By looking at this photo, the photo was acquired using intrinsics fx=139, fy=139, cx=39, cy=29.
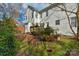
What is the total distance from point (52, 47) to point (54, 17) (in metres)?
0.24

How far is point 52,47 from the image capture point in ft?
3.67

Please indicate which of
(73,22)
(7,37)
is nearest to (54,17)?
(73,22)

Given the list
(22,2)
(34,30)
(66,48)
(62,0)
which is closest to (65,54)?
(66,48)

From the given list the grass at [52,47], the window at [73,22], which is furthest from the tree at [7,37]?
the window at [73,22]

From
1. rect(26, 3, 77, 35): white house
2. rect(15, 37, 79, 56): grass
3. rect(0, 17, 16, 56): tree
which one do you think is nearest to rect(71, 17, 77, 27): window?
rect(26, 3, 77, 35): white house

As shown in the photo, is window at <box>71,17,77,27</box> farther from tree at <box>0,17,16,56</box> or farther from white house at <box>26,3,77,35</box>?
tree at <box>0,17,16,56</box>

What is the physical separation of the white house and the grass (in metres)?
0.08

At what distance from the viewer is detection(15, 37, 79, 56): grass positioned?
112 centimetres

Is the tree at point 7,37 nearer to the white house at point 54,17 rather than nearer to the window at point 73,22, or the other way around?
the white house at point 54,17

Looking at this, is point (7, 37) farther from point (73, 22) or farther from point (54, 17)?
point (73, 22)

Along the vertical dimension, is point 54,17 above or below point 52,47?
above

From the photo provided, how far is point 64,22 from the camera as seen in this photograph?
111cm

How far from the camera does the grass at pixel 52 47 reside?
1117 mm

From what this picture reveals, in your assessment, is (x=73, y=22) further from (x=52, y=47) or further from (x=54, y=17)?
(x=52, y=47)
